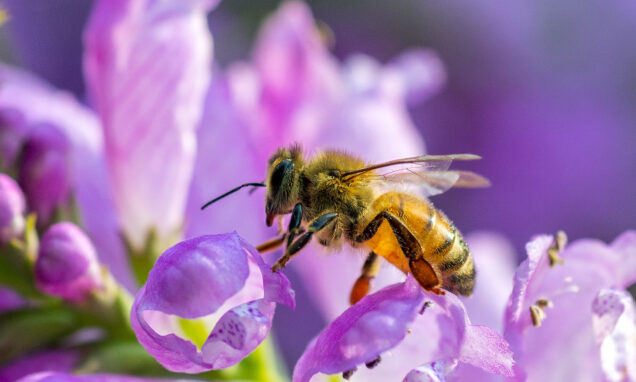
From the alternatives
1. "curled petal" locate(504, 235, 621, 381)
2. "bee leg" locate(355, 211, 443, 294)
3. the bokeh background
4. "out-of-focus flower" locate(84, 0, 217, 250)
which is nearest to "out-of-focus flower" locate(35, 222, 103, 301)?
"out-of-focus flower" locate(84, 0, 217, 250)

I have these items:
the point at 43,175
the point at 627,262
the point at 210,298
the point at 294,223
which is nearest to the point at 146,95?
the point at 43,175

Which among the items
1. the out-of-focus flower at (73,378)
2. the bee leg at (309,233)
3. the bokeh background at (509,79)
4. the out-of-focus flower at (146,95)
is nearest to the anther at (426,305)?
the bee leg at (309,233)

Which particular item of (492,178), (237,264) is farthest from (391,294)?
(492,178)

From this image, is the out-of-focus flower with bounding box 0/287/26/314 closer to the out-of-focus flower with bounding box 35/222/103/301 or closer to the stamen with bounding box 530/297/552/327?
the out-of-focus flower with bounding box 35/222/103/301

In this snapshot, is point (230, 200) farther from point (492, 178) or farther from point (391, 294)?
point (492, 178)

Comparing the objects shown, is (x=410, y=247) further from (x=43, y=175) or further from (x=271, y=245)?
(x=43, y=175)

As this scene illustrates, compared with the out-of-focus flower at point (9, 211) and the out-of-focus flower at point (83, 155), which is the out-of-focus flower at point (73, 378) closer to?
the out-of-focus flower at point (9, 211)
